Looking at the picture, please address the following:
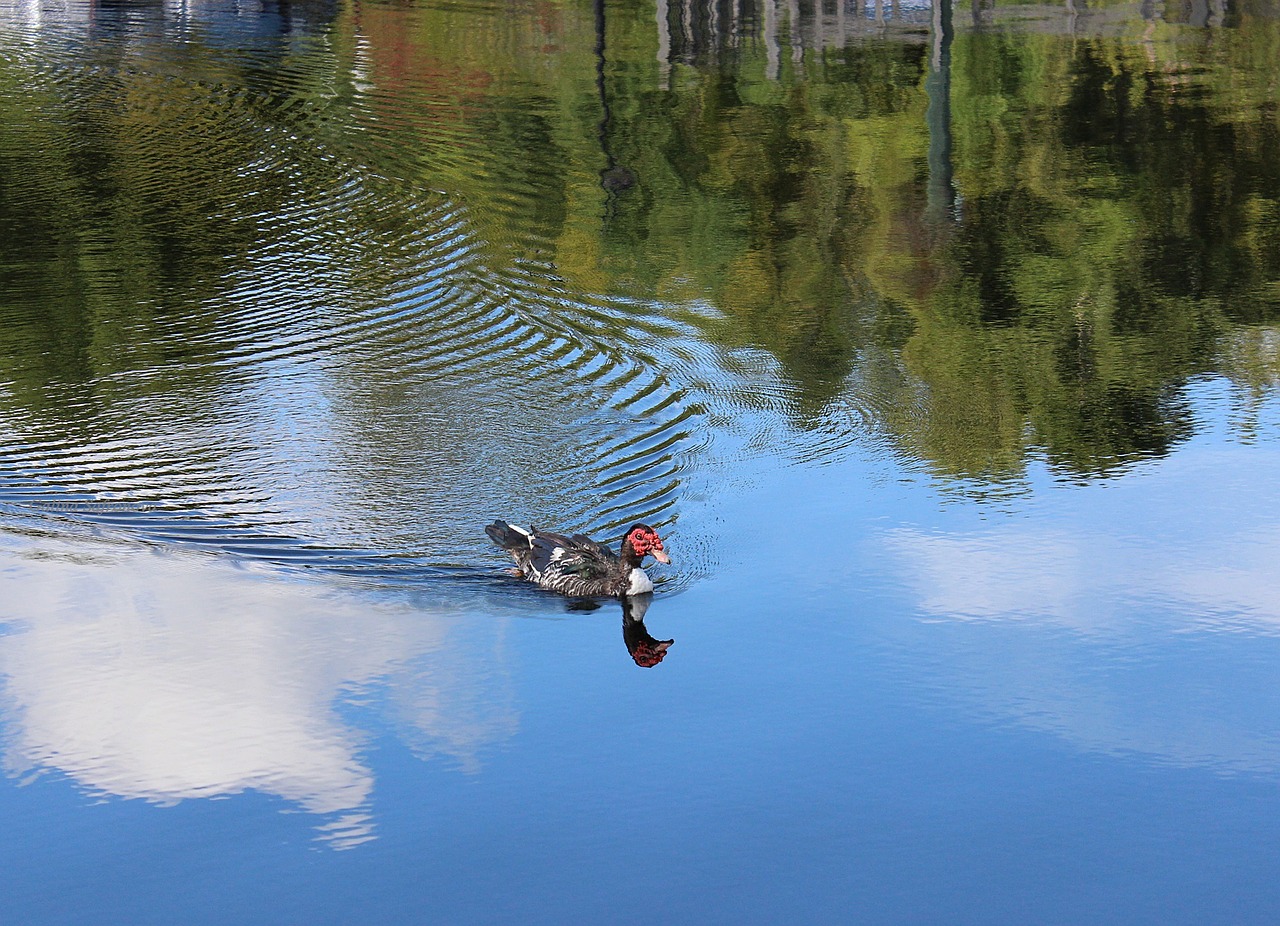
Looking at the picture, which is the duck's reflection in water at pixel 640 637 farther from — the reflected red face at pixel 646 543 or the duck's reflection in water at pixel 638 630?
the reflected red face at pixel 646 543

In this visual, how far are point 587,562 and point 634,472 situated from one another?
212 cm

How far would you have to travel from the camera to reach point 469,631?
10.2 metres

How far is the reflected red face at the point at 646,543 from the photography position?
1044 cm

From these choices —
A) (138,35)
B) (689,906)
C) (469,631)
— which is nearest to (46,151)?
(138,35)

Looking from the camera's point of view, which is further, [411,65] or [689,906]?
[411,65]

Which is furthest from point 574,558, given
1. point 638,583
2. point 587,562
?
point 638,583

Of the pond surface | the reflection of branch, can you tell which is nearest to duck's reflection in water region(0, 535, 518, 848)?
the pond surface

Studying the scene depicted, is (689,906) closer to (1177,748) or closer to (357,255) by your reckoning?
(1177,748)

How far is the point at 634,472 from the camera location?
12.6 metres

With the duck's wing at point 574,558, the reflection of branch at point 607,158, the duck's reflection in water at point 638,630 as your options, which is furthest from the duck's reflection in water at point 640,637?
the reflection of branch at point 607,158

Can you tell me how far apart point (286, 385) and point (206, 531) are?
10.8 feet

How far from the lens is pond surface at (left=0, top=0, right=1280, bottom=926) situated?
810cm

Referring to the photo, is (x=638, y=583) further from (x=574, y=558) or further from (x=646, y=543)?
(x=574, y=558)

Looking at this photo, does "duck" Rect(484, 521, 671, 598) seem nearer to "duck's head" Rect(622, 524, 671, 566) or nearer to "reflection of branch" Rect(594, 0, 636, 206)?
"duck's head" Rect(622, 524, 671, 566)
